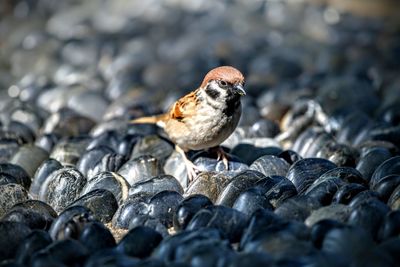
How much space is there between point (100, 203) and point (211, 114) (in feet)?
4.65

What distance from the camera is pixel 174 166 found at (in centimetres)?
612

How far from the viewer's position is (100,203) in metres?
5.02

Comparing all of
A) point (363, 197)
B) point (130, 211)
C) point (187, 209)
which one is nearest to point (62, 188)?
point (130, 211)

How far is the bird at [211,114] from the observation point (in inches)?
228

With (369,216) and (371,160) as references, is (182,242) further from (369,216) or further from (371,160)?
(371,160)

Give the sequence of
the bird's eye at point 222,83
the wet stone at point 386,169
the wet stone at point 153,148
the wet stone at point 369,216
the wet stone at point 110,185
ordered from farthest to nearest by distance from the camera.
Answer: the wet stone at point 153,148 → the bird's eye at point 222,83 → the wet stone at point 110,185 → the wet stone at point 386,169 → the wet stone at point 369,216

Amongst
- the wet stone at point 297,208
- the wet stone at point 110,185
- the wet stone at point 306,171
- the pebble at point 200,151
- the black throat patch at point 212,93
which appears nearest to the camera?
the pebble at point 200,151

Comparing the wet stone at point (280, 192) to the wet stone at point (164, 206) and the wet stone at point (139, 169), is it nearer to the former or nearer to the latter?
the wet stone at point (164, 206)

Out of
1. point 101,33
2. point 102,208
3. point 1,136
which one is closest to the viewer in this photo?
point 102,208

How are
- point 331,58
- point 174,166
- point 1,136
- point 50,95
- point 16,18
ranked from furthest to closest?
point 16,18
point 331,58
point 50,95
point 1,136
point 174,166

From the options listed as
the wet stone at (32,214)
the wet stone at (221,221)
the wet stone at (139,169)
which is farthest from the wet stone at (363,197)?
the wet stone at (32,214)

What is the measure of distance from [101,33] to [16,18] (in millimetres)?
2217

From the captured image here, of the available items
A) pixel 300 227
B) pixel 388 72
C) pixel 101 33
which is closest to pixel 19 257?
pixel 300 227

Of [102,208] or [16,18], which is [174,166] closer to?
[102,208]
